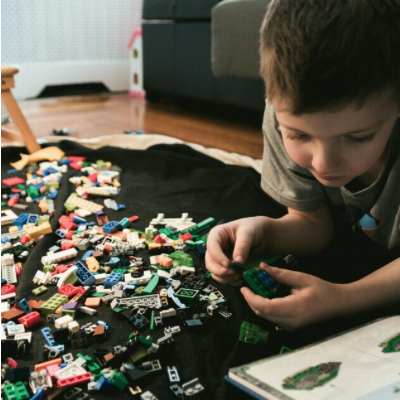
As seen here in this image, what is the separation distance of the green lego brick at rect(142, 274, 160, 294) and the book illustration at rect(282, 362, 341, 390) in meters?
0.38

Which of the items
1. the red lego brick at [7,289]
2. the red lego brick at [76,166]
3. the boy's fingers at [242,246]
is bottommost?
the red lego brick at [7,289]

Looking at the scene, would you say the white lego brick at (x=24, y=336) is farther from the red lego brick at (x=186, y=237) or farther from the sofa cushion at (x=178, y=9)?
the sofa cushion at (x=178, y=9)

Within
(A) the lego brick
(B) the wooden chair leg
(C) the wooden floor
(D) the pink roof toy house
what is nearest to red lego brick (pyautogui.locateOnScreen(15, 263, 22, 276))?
(A) the lego brick

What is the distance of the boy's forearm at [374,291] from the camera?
0.69 metres

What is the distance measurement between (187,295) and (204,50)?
1864 mm

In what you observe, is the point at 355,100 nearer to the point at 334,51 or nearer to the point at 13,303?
the point at 334,51

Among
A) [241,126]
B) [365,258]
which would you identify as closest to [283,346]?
[365,258]

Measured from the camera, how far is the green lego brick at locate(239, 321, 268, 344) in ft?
2.32

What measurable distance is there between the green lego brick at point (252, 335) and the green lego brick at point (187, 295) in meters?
0.11

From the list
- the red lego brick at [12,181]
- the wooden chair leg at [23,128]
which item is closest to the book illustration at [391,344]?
the red lego brick at [12,181]

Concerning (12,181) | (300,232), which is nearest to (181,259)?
(300,232)

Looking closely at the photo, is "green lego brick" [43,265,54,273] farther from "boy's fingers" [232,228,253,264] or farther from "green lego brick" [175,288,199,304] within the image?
"boy's fingers" [232,228,253,264]

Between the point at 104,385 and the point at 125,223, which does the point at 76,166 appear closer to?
the point at 125,223

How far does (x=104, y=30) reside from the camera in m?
3.11
